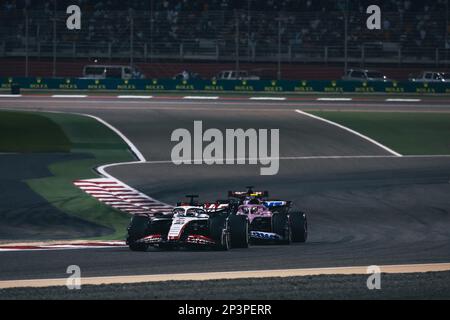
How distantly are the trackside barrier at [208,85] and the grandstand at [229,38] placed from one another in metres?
4.53

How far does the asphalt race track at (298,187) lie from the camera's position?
17.7 m

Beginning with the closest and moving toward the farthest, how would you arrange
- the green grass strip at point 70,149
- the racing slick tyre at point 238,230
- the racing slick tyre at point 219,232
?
1. the racing slick tyre at point 219,232
2. the racing slick tyre at point 238,230
3. the green grass strip at point 70,149

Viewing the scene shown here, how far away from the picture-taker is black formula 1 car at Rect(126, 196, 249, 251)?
19.2 meters

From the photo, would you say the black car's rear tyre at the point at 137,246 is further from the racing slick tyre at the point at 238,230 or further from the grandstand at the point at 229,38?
the grandstand at the point at 229,38

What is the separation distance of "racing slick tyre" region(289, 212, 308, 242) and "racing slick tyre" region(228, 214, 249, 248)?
160 cm

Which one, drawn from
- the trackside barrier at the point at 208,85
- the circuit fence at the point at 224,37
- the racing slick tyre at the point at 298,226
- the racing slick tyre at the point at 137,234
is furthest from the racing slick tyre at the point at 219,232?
the circuit fence at the point at 224,37

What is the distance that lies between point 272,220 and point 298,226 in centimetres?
55

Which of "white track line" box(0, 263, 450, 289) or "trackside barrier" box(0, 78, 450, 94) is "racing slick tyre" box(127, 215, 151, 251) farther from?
"trackside barrier" box(0, 78, 450, 94)

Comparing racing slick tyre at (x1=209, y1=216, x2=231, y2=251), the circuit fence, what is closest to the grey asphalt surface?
racing slick tyre at (x1=209, y1=216, x2=231, y2=251)

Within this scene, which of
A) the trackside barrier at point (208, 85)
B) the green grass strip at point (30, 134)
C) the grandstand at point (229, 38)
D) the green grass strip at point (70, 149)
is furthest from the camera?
the grandstand at point (229, 38)

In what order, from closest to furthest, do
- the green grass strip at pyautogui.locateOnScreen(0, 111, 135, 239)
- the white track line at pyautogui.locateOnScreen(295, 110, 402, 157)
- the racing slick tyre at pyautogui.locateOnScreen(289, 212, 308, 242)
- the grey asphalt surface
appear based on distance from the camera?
1. the grey asphalt surface
2. the racing slick tyre at pyautogui.locateOnScreen(289, 212, 308, 242)
3. the green grass strip at pyautogui.locateOnScreen(0, 111, 135, 239)
4. the white track line at pyautogui.locateOnScreen(295, 110, 402, 157)

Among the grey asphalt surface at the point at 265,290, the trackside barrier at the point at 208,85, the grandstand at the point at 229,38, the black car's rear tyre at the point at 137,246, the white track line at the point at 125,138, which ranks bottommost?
the black car's rear tyre at the point at 137,246

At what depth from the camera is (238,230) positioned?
1962cm
